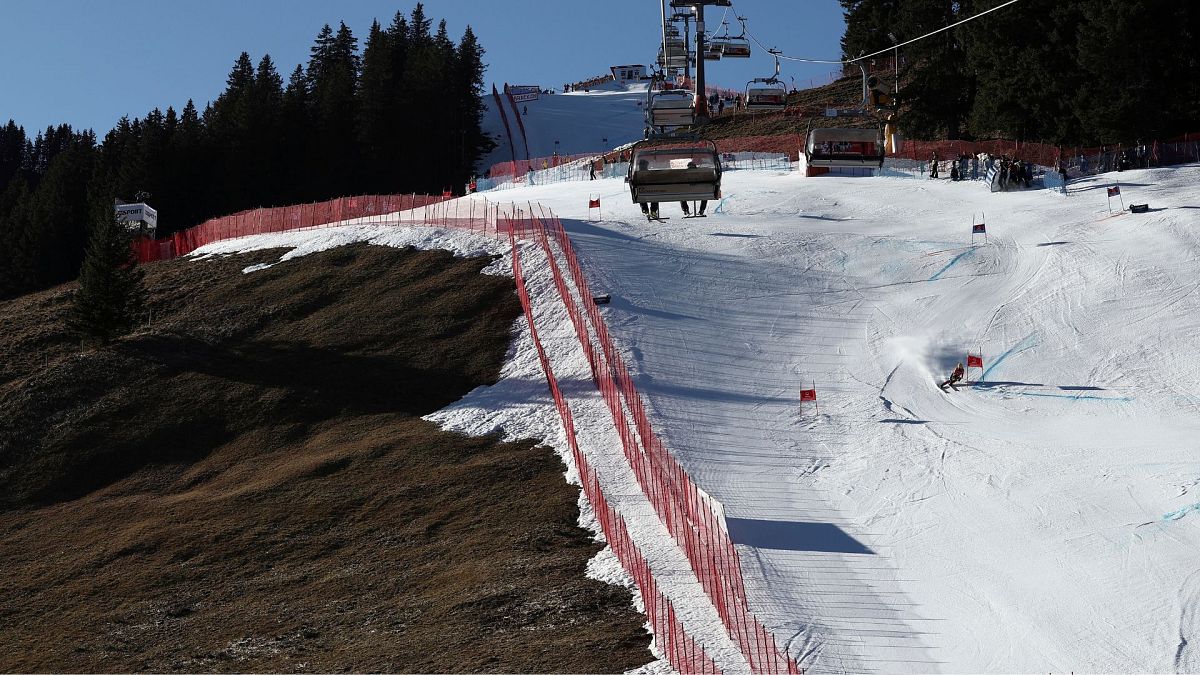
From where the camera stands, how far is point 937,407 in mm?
27156

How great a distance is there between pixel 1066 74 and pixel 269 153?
44.4m

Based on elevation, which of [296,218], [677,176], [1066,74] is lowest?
[296,218]

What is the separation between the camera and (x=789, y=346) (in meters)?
31.4

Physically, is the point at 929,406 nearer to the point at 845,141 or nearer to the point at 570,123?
the point at 845,141

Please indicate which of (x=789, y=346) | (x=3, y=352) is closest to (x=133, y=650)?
(x=789, y=346)

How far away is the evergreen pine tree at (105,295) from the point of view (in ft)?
123

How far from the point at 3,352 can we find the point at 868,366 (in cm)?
2538

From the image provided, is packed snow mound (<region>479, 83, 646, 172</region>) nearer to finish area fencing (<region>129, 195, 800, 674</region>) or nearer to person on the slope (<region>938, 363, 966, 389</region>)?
finish area fencing (<region>129, 195, 800, 674</region>)

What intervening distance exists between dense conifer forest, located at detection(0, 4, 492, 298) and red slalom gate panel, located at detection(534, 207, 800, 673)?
1732 inches

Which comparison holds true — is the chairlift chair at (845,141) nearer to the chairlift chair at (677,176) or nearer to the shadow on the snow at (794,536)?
the chairlift chair at (677,176)

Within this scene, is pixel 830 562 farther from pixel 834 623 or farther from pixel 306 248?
pixel 306 248

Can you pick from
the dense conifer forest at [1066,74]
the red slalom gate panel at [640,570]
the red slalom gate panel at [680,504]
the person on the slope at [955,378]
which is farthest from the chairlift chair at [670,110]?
the dense conifer forest at [1066,74]

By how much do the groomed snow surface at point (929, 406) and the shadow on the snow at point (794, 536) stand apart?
1.9 inches

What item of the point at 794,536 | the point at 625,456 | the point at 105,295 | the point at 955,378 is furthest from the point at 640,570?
the point at 105,295
